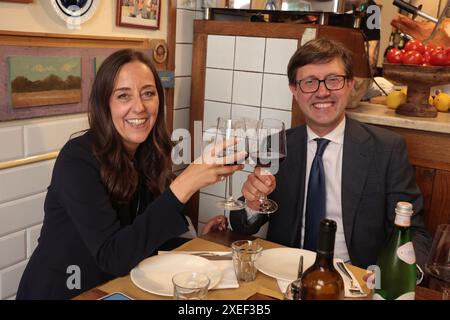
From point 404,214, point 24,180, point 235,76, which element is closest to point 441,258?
point 404,214

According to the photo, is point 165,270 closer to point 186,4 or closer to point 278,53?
point 278,53

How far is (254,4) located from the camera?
2621mm

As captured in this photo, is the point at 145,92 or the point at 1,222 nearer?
the point at 145,92

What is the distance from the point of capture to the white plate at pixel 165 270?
111 centimetres

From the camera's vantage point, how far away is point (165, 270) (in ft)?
3.93

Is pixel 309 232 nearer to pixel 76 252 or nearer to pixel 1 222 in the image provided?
pixel 76 252

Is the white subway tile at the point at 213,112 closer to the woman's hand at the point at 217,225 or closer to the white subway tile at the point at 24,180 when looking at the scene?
the white subway tile at the point at 24,180

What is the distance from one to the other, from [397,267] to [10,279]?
1.43 meters

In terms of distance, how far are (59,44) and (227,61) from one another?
95cm

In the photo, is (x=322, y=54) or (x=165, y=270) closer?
(x=165, y=270)

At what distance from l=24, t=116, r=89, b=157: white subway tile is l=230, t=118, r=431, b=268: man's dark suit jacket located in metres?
0.74

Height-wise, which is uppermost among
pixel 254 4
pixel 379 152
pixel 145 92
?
pixel 254 4

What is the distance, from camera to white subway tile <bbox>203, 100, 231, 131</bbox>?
263cm

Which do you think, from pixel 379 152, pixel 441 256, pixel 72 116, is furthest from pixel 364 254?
pixel 72 116
